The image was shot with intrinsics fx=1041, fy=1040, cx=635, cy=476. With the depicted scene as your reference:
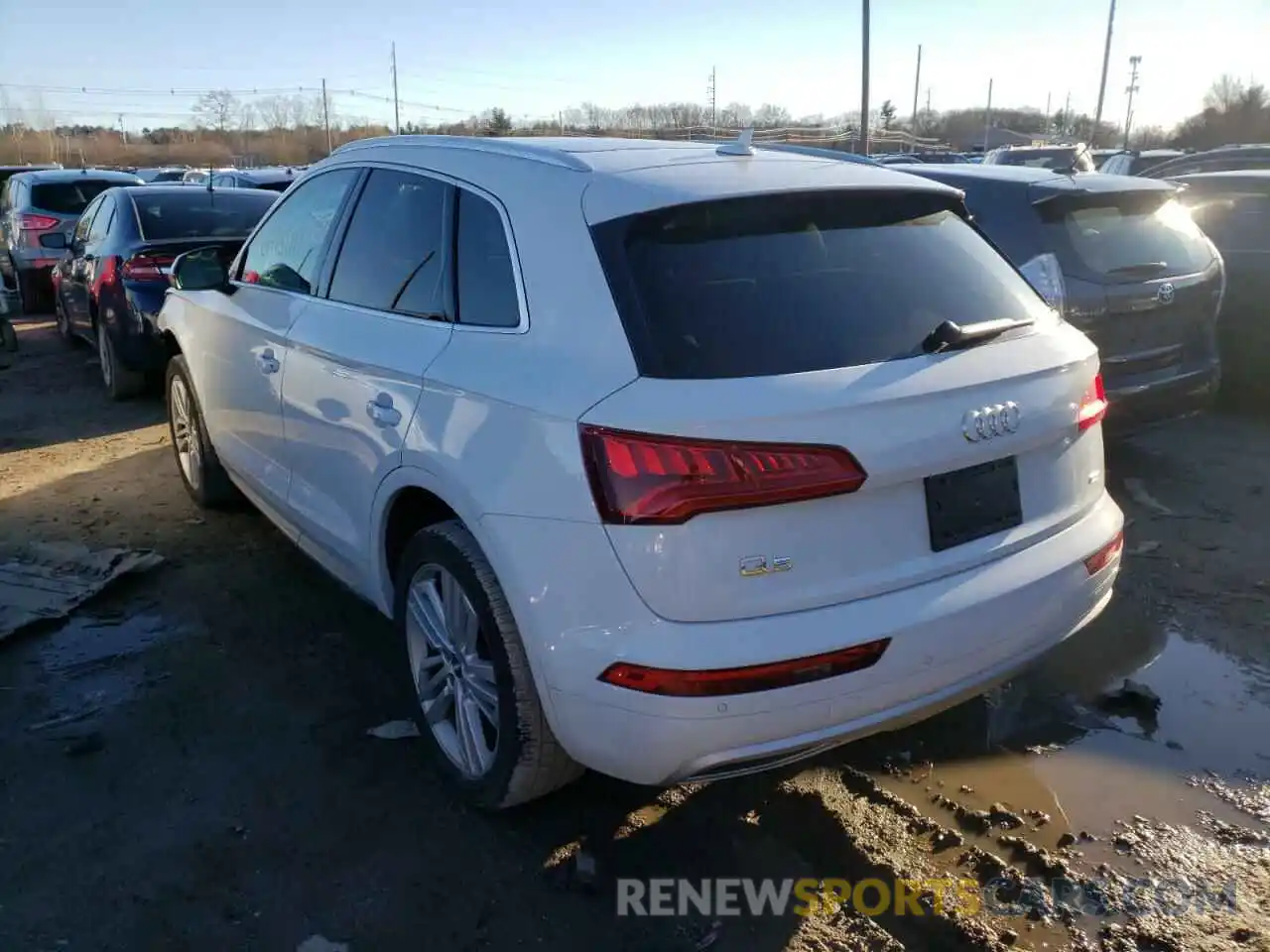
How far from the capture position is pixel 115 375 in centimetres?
816

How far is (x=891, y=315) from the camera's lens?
2.67 meters

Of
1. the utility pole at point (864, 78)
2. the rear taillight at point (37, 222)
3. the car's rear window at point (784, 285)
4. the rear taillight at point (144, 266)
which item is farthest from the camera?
the utility pole at point (864, 78)

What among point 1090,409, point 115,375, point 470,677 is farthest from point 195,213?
point 1090,409

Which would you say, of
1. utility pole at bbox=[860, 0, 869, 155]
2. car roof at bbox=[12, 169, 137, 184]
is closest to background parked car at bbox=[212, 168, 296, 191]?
car roof at bbox=[12, 169, 137, 184]

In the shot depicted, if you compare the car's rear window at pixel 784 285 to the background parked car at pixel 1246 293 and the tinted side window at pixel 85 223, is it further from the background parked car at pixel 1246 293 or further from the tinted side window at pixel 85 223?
the tinted side window at pixel 85 223

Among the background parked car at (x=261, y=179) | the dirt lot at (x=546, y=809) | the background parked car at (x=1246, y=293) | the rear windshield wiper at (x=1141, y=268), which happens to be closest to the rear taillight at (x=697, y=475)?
the dirt lot at (x=546, y=809)

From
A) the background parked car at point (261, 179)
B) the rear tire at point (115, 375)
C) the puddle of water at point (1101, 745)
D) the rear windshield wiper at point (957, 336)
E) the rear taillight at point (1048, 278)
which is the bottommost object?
the puddle of water at point (1101, 745)

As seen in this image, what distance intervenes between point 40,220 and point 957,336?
13.3 meters

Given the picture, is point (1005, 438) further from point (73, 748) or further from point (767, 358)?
point (73, 748)

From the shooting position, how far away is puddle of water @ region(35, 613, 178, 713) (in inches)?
147

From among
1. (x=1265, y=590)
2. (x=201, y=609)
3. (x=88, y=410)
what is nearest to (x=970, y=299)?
(x=1265, y=590)

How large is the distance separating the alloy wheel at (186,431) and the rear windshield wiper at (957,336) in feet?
13.1

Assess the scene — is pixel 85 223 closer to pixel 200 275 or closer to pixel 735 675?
pixel 200 275

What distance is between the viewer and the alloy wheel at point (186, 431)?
5383 millimetres
